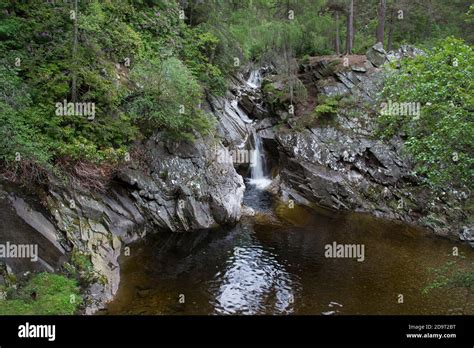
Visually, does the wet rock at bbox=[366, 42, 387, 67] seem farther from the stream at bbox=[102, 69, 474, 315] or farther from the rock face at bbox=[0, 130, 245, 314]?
the rock face at bbox=[0, 130, 245, 314]

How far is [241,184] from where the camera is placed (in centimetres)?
1997

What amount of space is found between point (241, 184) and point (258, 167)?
5.70 m

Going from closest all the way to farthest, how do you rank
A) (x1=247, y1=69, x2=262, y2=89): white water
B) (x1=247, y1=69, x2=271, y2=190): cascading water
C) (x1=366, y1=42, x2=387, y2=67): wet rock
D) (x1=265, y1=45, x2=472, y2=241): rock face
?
(x1=265, y1=45, x2=472, y2=241): rock face < (x1=247, y1=69, x2=271, y2=190): cascading water < (x1=366, y1=42, x2=387, y2=67): wet rock < (x1=247, y1=69, x2=262, y2=89): white water

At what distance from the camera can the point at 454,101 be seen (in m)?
9.48

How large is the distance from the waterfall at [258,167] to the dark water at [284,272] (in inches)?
237

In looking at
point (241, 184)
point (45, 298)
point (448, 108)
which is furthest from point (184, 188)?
point (448, 108)

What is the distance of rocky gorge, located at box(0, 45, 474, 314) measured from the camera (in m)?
11.5

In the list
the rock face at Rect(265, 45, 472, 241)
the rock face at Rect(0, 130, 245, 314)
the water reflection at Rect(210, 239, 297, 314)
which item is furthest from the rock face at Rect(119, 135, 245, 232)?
the rock face at Rect(265, 45, 472, 241)

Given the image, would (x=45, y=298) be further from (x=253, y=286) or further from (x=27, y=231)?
(x=253, y=286)

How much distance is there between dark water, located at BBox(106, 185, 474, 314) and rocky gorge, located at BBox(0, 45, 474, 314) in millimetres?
950

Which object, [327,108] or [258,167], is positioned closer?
[327,108]

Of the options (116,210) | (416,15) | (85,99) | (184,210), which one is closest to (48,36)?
(85,99)

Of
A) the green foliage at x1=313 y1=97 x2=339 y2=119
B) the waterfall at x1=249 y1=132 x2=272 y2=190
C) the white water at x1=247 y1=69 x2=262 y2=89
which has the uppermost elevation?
the white water at x1=247 y1=69 x2=262 y2=89
